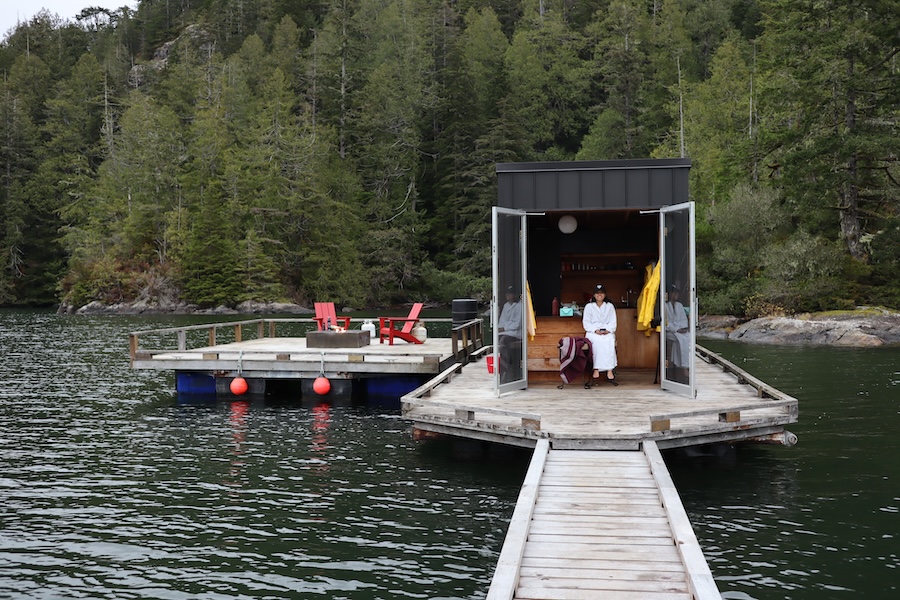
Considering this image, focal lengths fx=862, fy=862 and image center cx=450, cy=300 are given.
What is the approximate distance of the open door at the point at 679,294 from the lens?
489 inches

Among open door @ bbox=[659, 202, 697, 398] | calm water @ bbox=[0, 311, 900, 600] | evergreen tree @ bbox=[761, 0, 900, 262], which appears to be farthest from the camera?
evergreen tree @ bbox=[761, 0, 900, 262]

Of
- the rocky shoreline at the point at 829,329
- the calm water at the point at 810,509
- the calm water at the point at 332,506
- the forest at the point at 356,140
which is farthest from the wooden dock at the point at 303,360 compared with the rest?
the forest at the point at 356,140

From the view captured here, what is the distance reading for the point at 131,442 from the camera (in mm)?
14617

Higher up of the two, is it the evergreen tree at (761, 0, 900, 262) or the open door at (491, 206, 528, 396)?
the evergreen tree at (761, 0, 900, 262)

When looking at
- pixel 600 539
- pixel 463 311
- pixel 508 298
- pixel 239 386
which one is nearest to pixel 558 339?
pixel 508 298

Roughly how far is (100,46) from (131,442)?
110 metres

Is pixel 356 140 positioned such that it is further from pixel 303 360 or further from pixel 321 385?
pixel 321 385

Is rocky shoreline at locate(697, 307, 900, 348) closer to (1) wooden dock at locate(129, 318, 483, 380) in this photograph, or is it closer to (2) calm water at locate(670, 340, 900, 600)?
(2) calm water at locate(670, 340, 900, 600)

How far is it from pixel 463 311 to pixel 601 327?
346 inches

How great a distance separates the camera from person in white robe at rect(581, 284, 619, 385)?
44.5ft

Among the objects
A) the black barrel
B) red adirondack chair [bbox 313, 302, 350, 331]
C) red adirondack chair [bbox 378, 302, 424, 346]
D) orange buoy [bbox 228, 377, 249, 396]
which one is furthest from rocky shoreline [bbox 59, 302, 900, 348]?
orange buoy [bbox 228, 377, 249, 396]

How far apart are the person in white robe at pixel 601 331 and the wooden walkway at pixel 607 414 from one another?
358 millimetres

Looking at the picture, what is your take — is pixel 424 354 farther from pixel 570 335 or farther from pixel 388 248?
pixel 388 248

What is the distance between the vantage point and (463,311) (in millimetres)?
22219
